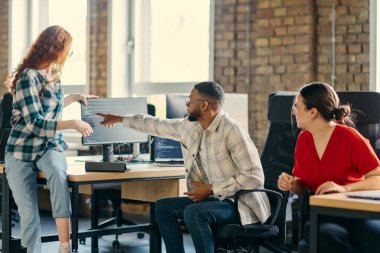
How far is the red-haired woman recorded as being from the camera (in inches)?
164

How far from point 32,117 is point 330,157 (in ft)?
5.41

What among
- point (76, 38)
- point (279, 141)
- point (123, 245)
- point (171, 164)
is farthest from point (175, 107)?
point (76, 38)

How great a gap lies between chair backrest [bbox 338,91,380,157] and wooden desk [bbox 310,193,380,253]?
1.23 meters

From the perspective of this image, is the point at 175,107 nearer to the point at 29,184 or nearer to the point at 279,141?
the point at 279,141

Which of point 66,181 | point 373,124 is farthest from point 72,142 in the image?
point 373,124

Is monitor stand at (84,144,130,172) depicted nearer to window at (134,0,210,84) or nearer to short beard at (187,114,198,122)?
short beard at (187,114,198,122)

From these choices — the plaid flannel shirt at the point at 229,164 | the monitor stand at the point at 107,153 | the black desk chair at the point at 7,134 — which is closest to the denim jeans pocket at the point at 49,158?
the black desk chair at the point at 7,134

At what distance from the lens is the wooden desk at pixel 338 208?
9.33 feet

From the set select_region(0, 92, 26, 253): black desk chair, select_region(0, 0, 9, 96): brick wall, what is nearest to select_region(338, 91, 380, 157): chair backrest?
select_region(0, 92, 26, 253): black desk chair

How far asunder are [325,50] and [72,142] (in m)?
3.01

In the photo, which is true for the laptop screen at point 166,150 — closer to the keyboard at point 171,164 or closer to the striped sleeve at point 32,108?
the keyboard at point 171,164

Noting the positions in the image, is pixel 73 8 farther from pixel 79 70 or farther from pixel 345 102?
pixel 345 102

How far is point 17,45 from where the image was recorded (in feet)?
28.7

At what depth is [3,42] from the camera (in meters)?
8.85
